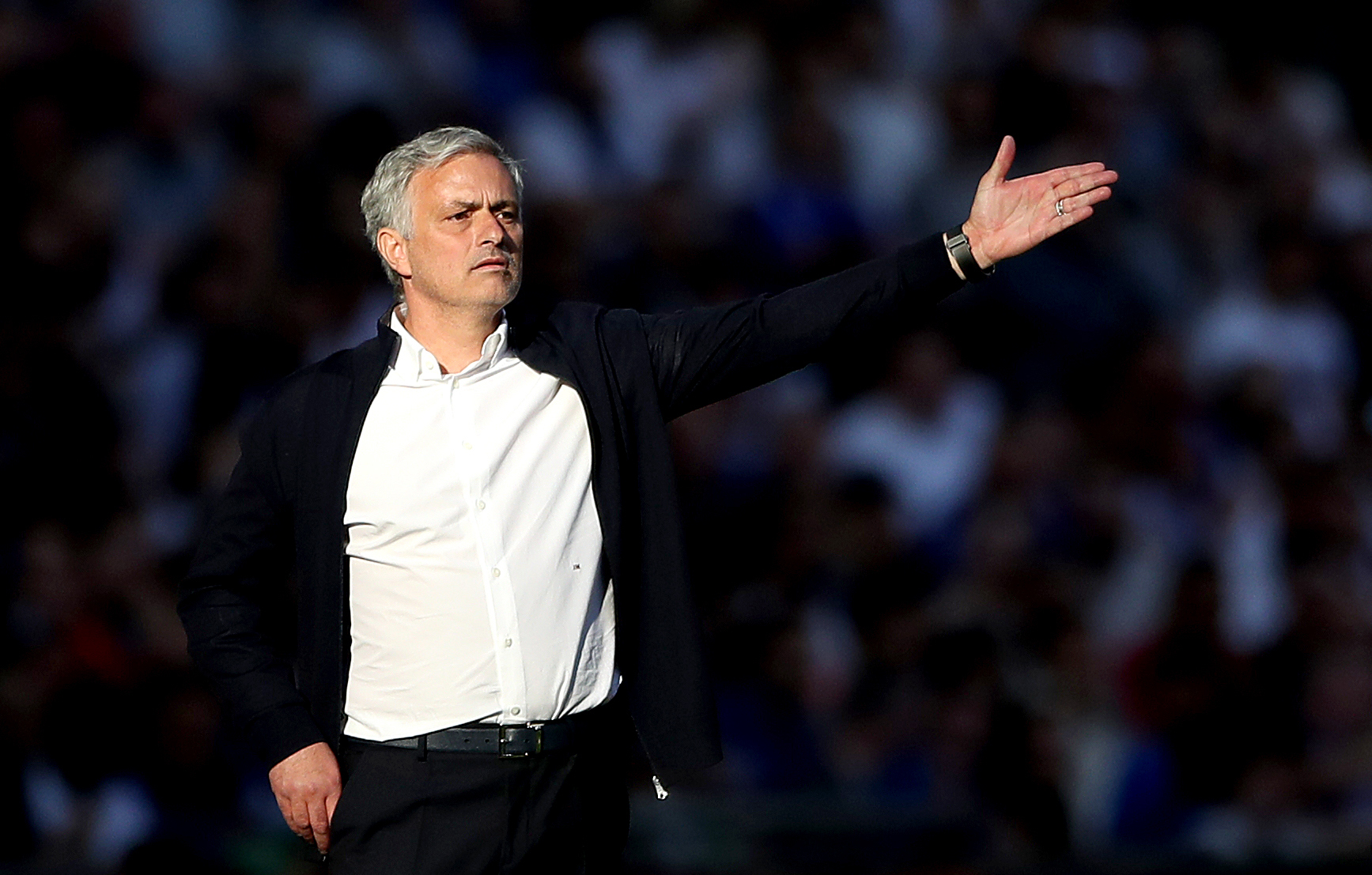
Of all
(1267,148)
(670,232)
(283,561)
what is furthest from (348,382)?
(1267,148)

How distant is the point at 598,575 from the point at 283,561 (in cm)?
58

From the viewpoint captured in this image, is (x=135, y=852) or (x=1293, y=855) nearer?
(x=135, y=852)

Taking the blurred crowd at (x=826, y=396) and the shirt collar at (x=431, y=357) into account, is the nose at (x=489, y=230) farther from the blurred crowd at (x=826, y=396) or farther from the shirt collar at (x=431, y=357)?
the blurred crowd at (x=826, y=396)

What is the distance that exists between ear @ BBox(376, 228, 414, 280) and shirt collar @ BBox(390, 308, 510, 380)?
A: 123 millimetres

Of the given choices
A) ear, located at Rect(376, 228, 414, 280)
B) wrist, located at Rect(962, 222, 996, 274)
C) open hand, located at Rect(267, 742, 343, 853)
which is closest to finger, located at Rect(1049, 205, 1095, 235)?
wrist, located at Rect(962, 222, 996, 274)

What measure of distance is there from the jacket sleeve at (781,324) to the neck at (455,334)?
0.28 meters

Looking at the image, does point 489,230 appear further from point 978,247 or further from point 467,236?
point 978,247

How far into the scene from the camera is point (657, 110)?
734cm

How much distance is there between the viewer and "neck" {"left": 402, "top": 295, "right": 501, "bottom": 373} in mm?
3340

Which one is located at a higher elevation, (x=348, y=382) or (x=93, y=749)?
(x=348, y=382)

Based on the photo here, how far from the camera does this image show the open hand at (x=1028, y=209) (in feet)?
10.4

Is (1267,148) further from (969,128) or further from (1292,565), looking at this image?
(1292,565)

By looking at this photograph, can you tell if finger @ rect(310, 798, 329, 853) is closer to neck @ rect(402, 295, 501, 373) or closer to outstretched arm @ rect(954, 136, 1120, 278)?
neck @ rect(402, 295, 501, 373)

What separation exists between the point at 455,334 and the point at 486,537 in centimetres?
38
